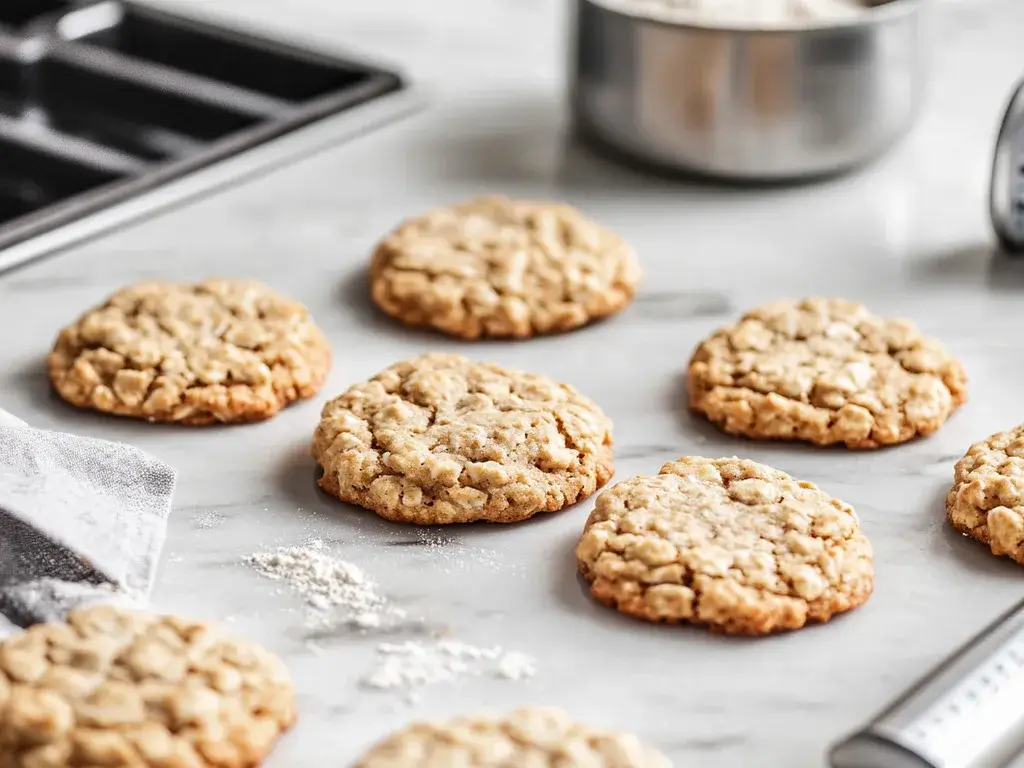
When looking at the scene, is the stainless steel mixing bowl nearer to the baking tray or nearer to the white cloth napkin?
the baking tray

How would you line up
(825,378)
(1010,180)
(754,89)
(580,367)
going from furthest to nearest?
(754,89)
(1010,180)
(580,367)
(825,378)

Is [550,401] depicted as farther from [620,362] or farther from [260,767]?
[260,767]

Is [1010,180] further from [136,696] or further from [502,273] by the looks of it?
[136,696]

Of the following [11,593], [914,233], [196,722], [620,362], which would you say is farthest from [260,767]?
[914,233]

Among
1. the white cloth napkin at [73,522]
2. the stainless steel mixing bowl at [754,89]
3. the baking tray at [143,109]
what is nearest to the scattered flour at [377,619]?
the white cloth napkin at [73,522]

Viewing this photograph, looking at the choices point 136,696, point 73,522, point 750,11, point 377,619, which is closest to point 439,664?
point 377,619

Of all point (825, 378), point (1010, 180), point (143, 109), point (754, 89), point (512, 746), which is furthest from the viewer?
point (143, 109)
